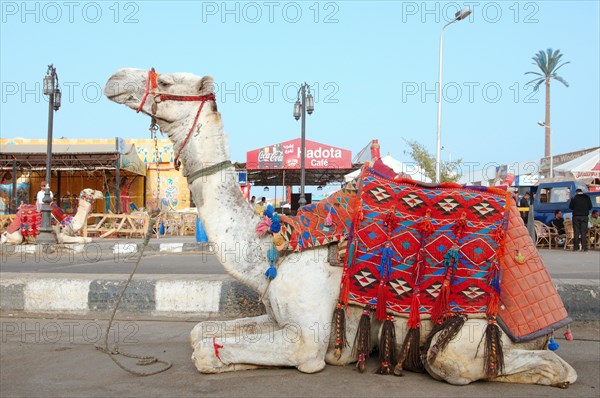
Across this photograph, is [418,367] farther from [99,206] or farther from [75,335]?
[99,206]

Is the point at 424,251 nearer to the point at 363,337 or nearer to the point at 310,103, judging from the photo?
the point at 363,337

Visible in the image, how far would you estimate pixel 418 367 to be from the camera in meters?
3.62

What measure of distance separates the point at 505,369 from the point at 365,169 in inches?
62.1

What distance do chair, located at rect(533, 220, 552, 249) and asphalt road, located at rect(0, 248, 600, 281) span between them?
4569mm

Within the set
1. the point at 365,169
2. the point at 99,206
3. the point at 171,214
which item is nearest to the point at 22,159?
the point at 99,206

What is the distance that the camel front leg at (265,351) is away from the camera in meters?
3.40

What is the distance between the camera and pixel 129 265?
11391mm

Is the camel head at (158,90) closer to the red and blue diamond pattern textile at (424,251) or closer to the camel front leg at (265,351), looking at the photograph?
the red and blue diamond pattern textile at (424,251)

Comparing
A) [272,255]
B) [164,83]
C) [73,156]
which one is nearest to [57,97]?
[73,156]

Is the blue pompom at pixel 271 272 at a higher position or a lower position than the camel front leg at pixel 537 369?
higher

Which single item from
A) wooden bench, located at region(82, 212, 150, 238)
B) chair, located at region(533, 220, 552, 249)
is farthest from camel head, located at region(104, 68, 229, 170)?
wooden bench, located at region(82, 212, 150, 238)

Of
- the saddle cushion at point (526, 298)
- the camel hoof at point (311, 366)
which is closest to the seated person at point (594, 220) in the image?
the saddle cushion at point (526, 298)

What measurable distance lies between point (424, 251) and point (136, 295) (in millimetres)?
3373

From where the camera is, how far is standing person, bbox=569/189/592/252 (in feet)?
51.0
